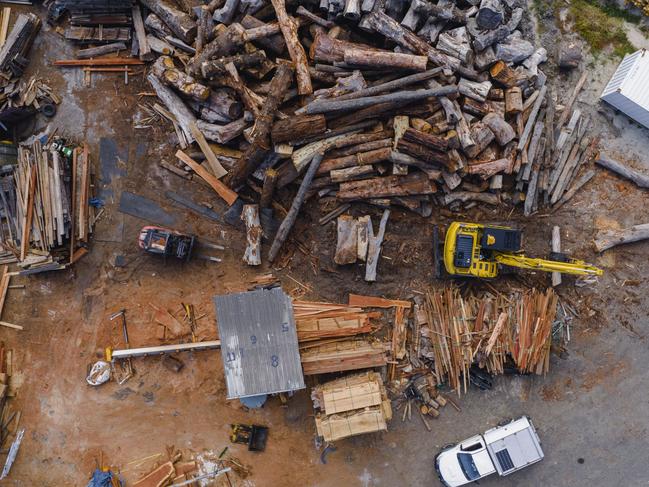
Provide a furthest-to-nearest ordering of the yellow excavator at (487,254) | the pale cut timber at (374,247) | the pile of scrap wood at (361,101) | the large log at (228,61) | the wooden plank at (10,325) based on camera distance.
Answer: the wooden plank at (10,325) < the pale cut timber at (374,247) < the pile of scrap wood at (361,101) < the large log at (228,61) < the yellow excavator at (487,254)

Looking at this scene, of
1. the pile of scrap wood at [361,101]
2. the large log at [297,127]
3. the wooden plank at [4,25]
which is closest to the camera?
the large log at [297,127]

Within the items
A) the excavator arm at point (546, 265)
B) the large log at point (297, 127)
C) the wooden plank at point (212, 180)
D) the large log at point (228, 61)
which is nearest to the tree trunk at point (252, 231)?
the wooden plank at point (212, 180)

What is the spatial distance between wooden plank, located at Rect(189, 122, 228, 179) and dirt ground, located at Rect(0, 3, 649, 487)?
0.99 metres

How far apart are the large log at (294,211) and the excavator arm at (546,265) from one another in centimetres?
656

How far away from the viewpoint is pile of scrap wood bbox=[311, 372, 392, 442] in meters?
14.2

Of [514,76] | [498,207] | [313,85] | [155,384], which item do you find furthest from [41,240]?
[514,76]

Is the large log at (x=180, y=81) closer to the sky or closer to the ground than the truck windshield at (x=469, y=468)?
closer to the sky

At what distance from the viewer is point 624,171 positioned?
15594 mm

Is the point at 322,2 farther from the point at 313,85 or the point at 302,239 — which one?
the point at 302,239

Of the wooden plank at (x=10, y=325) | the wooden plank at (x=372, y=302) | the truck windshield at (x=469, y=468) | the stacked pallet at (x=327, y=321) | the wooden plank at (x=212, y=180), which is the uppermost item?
the wooden plank at (x=212, y=180)

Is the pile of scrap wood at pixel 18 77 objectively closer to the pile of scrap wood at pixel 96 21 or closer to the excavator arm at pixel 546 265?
the pile of scrap wood at pixel 96 21

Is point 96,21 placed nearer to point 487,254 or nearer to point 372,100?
point 372,100

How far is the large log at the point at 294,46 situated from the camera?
1434cm

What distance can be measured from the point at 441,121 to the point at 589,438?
1216 centimetres
